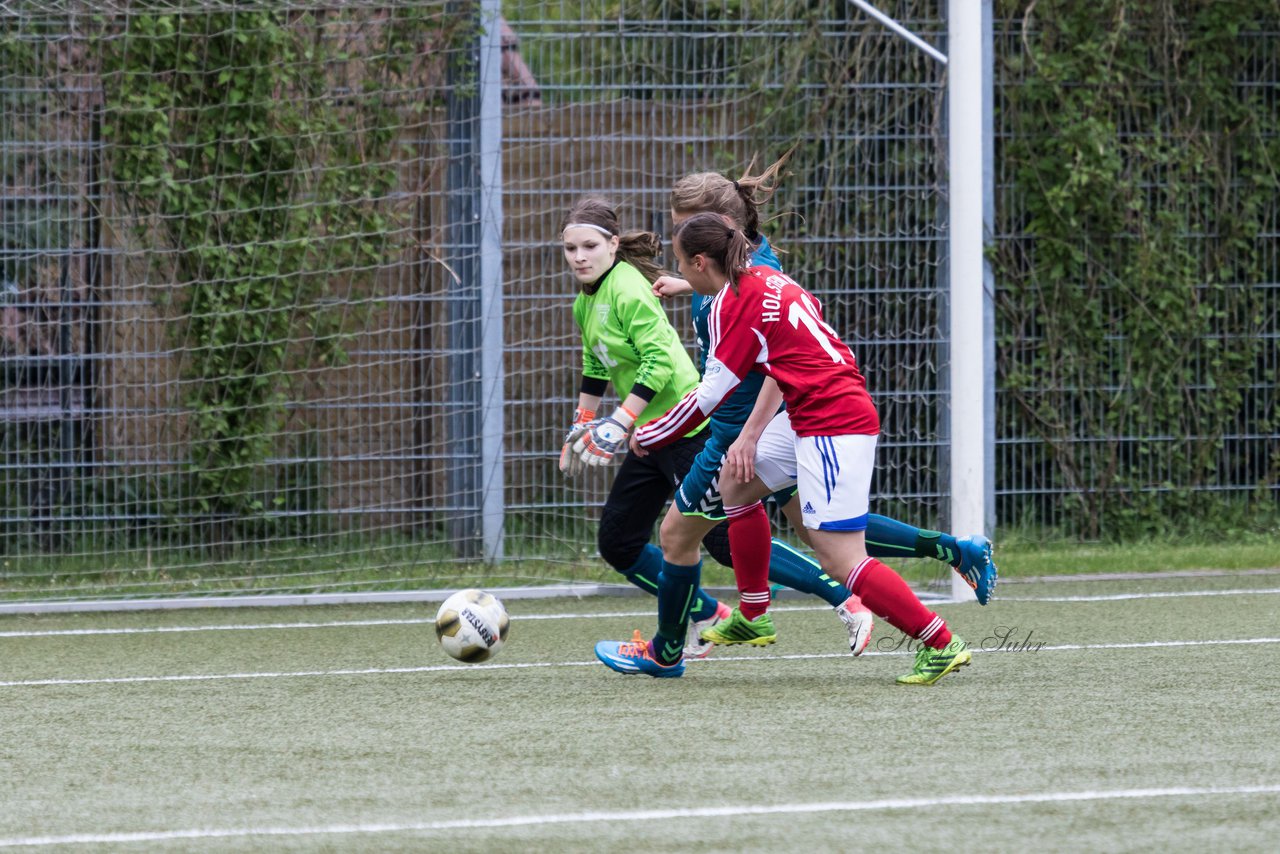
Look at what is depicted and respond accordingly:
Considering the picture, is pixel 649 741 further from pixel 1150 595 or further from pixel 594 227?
pixel 1150 595

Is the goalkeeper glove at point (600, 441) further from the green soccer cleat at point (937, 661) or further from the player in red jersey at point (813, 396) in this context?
the green soccer cleat at point (937, 661)

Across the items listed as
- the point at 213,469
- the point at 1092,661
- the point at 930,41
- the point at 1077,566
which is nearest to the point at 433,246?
the point at 213,469

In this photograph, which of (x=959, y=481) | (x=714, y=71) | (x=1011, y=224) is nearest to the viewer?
(x=959, y=481)

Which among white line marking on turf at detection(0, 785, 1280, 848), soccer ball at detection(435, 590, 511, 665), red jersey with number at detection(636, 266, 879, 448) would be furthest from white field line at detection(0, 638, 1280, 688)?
white line marking on turf at detection(0, 785, 1280, 848)

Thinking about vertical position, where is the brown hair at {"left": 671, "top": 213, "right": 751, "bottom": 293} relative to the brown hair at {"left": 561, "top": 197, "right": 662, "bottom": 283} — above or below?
below

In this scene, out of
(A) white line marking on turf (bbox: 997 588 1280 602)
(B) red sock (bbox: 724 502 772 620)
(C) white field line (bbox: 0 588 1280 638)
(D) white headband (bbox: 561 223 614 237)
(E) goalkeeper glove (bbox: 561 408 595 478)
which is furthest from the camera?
(A) white line marking on turf (bbox: 997 588 1280 602)

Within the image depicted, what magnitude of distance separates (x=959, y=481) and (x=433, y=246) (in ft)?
9.97

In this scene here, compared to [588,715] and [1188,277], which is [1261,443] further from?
[588,715]

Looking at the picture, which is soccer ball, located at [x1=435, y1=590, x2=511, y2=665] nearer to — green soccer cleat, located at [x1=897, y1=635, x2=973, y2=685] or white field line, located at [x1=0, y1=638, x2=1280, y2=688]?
white field line, located at [x1=0, y1=638, x2=1280, y2=688]

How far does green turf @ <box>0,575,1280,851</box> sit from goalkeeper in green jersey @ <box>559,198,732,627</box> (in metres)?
0.47

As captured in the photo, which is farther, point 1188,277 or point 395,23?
point 1188,277

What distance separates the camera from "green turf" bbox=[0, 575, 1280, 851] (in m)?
3.48

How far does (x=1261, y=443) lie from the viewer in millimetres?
9938

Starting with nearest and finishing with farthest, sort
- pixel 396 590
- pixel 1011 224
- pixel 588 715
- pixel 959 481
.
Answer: pixel 588 715 → pixel 959 481 → pixel 396 590 → pixel 1011 224
